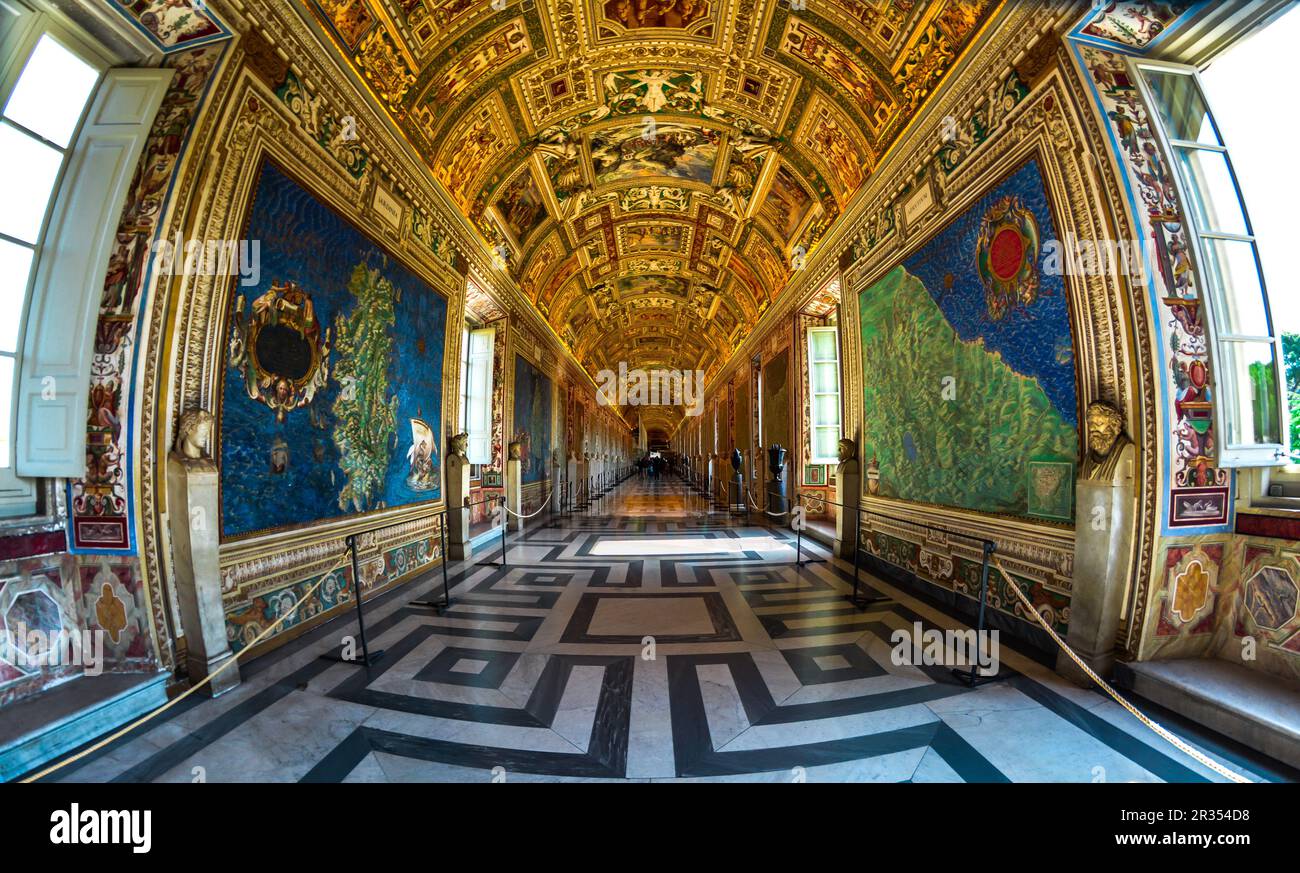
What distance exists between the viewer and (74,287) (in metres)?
3.30

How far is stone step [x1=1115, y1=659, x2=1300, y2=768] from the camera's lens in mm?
2673

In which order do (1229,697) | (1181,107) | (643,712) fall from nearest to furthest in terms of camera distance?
(1229,697) → (643,712) → (1181,107)

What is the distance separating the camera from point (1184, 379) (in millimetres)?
3443

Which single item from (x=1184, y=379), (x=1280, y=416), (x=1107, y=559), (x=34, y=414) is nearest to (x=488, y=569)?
(x=34, y=414)

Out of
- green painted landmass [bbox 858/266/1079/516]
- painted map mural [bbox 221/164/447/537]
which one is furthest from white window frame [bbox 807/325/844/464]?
painted map mural [bbox 221/164/447/537]

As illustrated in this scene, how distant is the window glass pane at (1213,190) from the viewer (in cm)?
368

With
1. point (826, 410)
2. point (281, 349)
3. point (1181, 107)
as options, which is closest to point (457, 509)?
point (281, 349)

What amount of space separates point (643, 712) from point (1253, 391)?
556cm

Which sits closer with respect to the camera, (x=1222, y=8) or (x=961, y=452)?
(x=1222, y=8)

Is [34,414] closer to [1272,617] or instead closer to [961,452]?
[961,452]

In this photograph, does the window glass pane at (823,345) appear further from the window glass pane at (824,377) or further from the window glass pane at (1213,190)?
the window glass pane at (1213,190)

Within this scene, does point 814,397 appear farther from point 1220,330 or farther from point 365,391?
point 365,391

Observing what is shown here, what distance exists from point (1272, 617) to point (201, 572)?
8234 mm

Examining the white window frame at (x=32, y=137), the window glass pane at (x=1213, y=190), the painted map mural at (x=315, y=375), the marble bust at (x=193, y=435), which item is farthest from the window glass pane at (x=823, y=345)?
the white window frame at (x=32, y=137)
